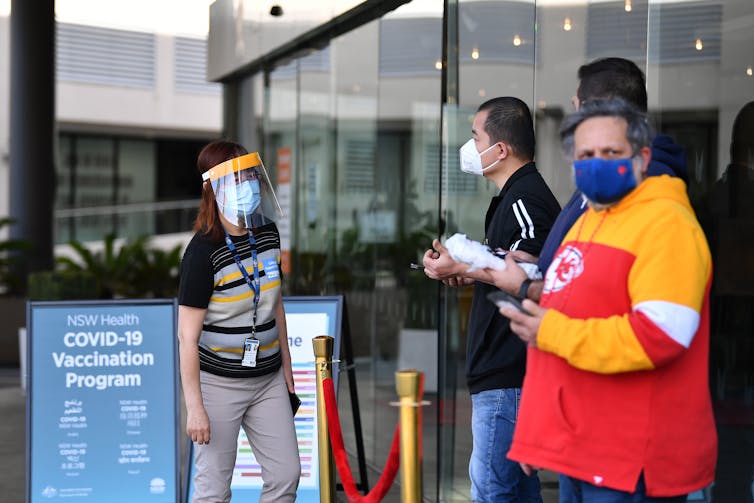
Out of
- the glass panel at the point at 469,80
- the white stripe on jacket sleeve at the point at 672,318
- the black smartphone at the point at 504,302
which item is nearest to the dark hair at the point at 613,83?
the black smartphone at the point at 504,302

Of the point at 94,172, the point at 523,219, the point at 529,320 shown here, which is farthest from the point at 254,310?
the point at 94,172

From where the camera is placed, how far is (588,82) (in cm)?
311

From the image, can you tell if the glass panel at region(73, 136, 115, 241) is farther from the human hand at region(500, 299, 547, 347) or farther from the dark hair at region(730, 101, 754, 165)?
the human hand at region(500, 299, 547, 347)

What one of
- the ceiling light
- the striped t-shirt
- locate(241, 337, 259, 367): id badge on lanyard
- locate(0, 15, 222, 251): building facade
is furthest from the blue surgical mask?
locate(0, 15, 222, 251): building facade

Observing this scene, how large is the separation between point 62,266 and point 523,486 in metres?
17.2

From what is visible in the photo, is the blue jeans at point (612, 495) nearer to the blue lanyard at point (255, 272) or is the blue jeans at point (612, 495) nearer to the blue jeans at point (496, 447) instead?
the blue jeans at point (496, 447)

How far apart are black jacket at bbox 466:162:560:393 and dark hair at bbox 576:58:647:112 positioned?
51cm

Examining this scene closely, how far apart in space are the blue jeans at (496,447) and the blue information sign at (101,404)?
94.5 inches

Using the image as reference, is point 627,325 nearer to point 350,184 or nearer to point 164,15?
point 350,184

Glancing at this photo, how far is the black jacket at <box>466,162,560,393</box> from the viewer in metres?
3.51

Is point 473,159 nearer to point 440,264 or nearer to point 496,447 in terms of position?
point 440,264

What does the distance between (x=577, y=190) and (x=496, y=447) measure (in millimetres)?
1054

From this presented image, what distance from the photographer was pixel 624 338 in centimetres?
243

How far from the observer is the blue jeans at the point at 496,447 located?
354 centimetres
